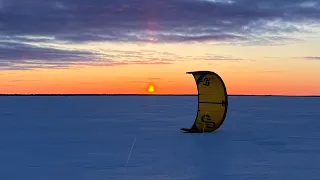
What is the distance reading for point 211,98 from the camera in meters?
17.0

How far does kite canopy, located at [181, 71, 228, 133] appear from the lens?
16734mm

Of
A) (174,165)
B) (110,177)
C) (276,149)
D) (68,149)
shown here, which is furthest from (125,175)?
(276,149)

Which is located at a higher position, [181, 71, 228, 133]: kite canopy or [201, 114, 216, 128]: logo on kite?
[181, 71, 228, 133]: kite canopy

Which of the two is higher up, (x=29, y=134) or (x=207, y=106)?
(x=207, y=106)

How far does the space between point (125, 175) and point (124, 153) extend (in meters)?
2.98

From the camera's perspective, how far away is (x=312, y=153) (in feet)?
40.1

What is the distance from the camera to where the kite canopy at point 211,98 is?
16734mm

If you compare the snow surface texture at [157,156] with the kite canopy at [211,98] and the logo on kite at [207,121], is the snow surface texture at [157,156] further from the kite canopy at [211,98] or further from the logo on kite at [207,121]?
the kite canopy at [211,98]

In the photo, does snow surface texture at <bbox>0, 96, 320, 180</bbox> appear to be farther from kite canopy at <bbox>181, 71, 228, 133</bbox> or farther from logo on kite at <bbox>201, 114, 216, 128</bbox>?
kite canopy at <bbox>181, 71, 228, 133</bbox>

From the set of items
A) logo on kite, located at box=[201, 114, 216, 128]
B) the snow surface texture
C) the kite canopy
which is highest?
the kite canopy

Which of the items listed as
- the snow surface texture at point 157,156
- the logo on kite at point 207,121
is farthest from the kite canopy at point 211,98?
the snow surface texture at point 157,156

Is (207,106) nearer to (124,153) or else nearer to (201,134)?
(201,134)

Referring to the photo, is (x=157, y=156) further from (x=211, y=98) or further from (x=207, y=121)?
(x=207, y=121)

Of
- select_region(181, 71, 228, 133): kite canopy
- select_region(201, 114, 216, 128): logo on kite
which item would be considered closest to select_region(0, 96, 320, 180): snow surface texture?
select_region(201, 114, 216, 128): logo on kite
